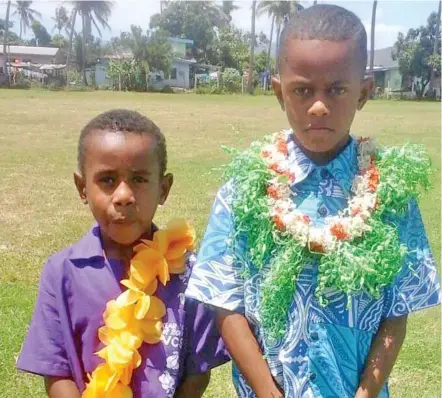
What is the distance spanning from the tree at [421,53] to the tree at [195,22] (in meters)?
21.1

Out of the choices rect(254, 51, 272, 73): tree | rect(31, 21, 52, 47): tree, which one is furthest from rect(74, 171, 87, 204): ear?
rect(31, 21, 52, 47): tree

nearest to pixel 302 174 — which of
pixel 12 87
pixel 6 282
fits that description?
pixel 6 282

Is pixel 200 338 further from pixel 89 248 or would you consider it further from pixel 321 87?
pixel 321 87

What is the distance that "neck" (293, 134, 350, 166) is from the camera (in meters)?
1.93

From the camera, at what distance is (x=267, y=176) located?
194cm

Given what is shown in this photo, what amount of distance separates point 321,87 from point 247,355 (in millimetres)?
775

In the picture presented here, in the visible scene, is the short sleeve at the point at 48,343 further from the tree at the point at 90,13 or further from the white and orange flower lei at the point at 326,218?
the tree at the point at 90,13

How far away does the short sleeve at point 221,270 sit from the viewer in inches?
76.2

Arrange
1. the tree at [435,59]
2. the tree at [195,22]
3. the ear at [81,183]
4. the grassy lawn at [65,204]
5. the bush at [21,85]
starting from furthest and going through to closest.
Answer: the tree at [195,22]
the tree at [435,59]
the bush at [21,85]
the grassy lawn at [65,204]
the ear at [81,183]

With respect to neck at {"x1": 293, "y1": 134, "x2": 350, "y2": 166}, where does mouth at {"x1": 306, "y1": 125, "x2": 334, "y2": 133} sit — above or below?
above

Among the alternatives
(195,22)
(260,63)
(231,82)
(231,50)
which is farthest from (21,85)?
(195,22)

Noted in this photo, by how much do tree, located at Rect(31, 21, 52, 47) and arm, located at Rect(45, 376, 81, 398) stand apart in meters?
95.6

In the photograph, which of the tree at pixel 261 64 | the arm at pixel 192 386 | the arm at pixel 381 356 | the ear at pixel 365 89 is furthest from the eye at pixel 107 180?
the tree at pixel 261 64

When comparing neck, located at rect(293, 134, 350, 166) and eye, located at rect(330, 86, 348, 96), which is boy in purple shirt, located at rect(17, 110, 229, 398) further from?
eye, located at rect(330, 86, 348, 96)
